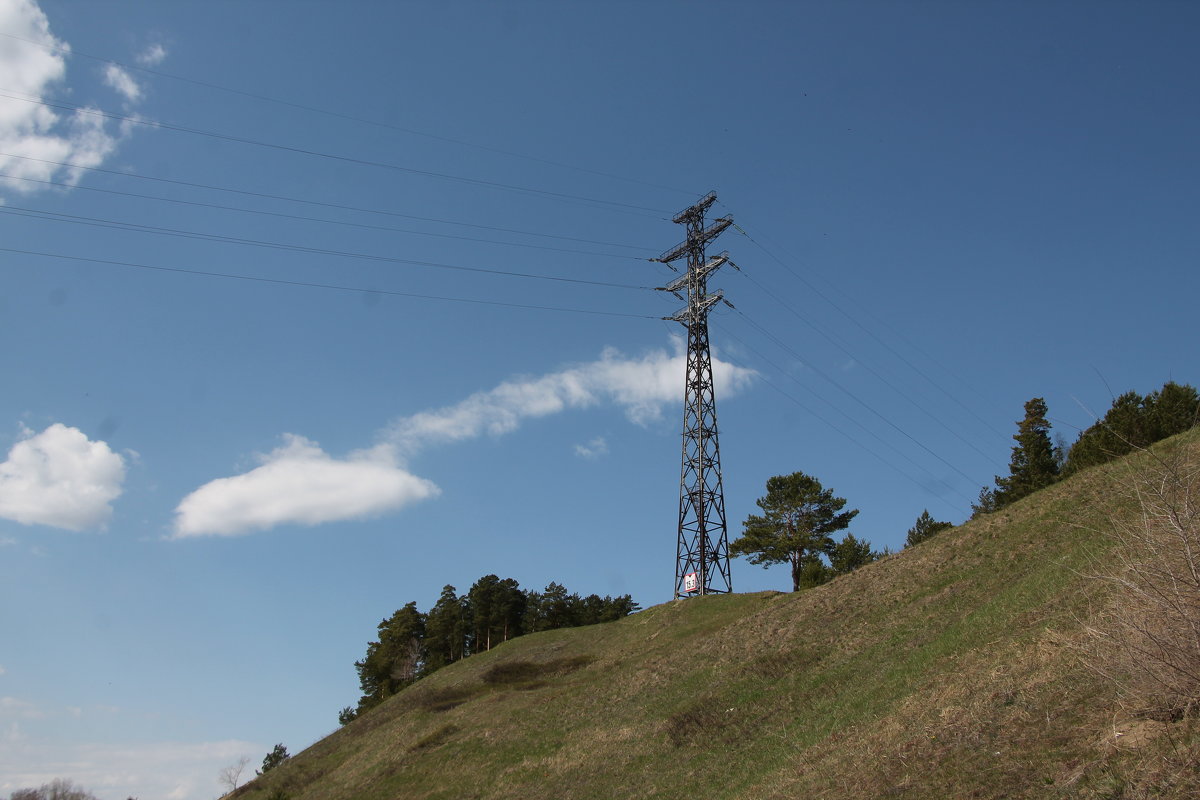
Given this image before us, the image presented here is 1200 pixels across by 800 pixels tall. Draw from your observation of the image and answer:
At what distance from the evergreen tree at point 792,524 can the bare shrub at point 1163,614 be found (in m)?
47.8

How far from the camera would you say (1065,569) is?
24516 mm

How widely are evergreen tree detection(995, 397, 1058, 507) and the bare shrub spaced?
57.3m

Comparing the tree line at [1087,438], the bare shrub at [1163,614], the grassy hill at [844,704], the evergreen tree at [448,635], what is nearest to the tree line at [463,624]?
the evergreen tree at [448,635]

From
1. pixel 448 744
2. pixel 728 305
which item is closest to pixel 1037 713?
pixel 448 744

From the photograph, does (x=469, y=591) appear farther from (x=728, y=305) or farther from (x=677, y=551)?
(x=728, y=305)

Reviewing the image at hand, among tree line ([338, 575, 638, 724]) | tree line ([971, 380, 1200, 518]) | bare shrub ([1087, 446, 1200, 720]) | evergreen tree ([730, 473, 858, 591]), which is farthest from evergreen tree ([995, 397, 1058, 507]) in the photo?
bare shrub ([1087, 446, 1200, 720])

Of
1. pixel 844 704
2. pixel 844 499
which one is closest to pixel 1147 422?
pixel 844 499

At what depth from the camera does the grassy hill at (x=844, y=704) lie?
13.2m

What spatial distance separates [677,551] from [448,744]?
21.8 meters

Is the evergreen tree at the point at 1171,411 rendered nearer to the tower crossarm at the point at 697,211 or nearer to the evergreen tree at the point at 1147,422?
the evergreen tree at the point at 1147,422

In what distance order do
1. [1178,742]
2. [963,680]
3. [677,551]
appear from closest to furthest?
[1178,742]
[963,680]
[677,551]

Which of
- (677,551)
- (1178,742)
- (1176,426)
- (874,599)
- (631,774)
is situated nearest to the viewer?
(1178,742)

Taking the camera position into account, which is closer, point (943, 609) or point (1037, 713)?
point (1037, 713)

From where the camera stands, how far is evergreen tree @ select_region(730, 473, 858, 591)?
58.3m
